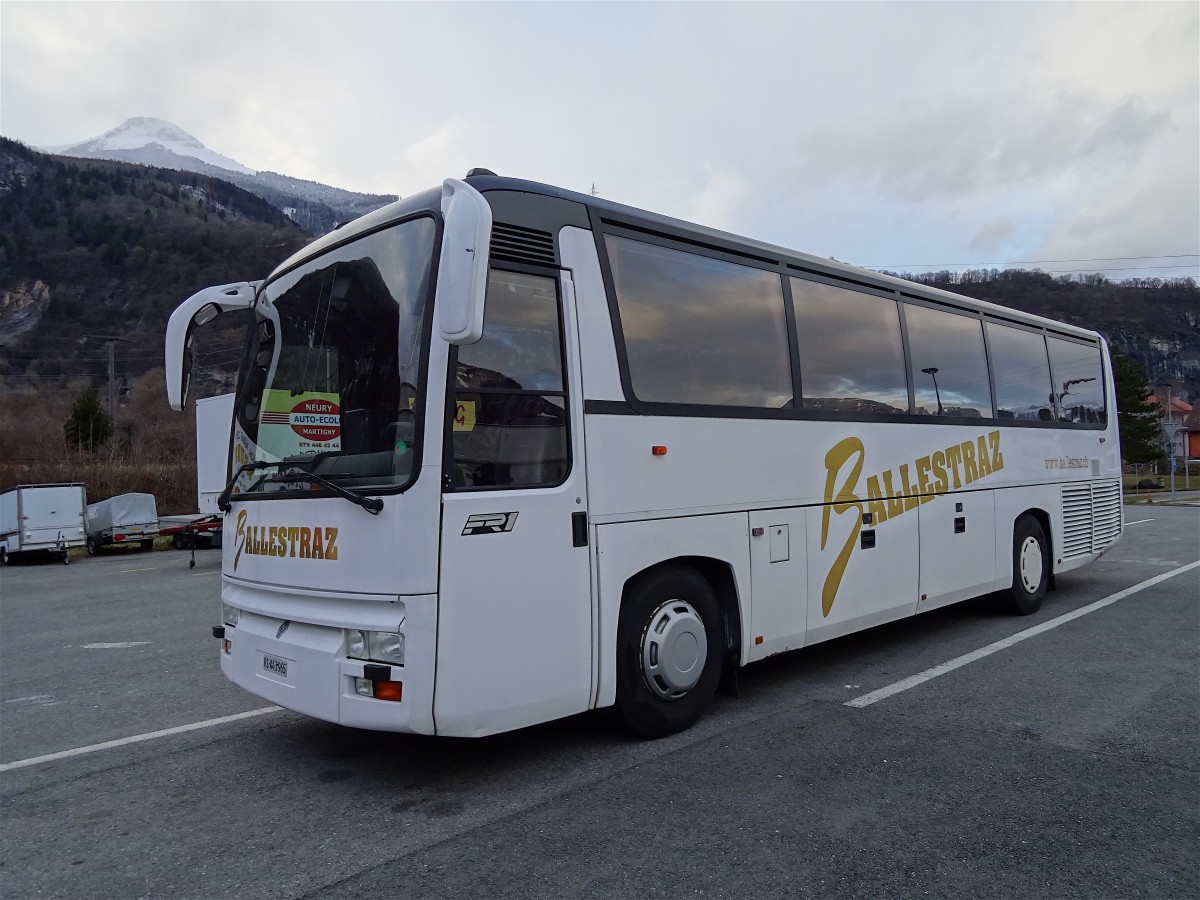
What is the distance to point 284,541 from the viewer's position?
4770 mm

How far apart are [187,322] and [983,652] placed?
681 centimetres

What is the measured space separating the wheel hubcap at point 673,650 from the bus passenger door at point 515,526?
54cm

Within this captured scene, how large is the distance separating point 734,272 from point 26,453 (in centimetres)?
4491

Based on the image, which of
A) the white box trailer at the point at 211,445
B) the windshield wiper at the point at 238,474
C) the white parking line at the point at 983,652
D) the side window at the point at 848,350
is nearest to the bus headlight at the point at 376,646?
the windshield wiper at the point at 238,474

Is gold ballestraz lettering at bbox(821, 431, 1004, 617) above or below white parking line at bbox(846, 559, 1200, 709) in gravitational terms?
above

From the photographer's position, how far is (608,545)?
4816 millimetres

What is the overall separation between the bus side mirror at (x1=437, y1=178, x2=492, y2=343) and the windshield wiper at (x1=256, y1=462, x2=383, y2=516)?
0.95 metres

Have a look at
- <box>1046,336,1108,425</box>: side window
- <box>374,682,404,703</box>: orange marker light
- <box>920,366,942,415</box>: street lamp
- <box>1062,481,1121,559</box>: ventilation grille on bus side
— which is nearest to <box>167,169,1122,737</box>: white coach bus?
<box>374,682,404,703</box>: orange marker light

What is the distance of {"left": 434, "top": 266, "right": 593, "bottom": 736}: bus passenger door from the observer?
13.8ft

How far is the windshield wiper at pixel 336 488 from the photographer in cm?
420

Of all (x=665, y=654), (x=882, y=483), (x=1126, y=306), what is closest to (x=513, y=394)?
(x=665, y=654)

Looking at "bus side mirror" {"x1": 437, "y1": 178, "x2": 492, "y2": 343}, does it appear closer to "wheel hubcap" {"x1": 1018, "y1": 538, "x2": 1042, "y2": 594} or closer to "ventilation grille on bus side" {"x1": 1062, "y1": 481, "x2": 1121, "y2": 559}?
"wheel hubcap" {"x1": 1018, "y1": 538, "x2": 1042, "y2": 594}

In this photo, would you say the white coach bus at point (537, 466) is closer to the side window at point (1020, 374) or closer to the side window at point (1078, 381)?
the side window at point (1020, 374)

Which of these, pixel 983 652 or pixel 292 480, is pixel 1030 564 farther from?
pixel 292 480
